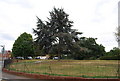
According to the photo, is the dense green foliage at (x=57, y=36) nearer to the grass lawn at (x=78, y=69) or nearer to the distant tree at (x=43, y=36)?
the distant tree at (x=43, y=36)

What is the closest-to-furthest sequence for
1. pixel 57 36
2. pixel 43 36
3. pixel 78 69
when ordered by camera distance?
pixel 78 69
pixel 57 36
pixel 43 36

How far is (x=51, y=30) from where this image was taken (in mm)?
34406

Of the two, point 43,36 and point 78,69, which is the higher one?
point 43,36

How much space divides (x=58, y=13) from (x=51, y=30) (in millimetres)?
3885

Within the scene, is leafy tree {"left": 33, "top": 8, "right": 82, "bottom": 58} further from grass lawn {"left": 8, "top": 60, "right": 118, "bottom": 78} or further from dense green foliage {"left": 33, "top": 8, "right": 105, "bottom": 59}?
grass lawn {"left": 8, "top": 60, "right": 118, "bottom": 78}

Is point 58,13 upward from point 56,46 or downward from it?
upward

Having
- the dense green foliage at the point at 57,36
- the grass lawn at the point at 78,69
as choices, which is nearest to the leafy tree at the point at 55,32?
the dense green foliage at the point at 57,36

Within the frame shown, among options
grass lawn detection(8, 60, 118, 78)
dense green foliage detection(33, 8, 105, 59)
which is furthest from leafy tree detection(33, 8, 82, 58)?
grass lawn detection(8, 60, 118, 78)

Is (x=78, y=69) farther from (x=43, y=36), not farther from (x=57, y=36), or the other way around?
(x=43, y=36)

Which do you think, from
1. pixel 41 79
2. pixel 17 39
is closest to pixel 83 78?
pixel 41 79

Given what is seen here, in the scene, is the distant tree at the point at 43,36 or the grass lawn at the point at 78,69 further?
the distant tree at the point at 43,36

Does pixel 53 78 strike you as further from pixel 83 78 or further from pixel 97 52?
pixel 97 52

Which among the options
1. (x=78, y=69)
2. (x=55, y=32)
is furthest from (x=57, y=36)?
(x=78, y=69)

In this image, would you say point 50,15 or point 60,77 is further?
point 50,15
